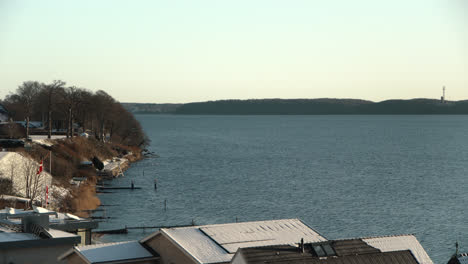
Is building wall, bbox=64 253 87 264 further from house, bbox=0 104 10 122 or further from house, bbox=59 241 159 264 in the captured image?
house, bbox=0 104 10 122

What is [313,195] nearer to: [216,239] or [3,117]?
[216,239]

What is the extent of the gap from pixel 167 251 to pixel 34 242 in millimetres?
6822

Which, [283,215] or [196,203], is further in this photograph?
[196,203]

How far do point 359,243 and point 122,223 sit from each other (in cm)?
4826

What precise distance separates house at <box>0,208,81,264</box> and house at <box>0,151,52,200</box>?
117ft

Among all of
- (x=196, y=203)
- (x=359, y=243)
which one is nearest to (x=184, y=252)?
(x=359, y=243)

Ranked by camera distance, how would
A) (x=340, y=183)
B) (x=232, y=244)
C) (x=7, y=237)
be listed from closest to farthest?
(x=232, y=244), (x=7, y=237), (x=340, y=183)

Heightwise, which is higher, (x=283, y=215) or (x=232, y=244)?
(x=232, y=244)

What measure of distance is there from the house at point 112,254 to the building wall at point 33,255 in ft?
7.08

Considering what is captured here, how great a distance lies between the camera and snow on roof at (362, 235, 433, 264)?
2702 cm

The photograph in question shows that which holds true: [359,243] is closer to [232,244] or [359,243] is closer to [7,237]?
[232,244]

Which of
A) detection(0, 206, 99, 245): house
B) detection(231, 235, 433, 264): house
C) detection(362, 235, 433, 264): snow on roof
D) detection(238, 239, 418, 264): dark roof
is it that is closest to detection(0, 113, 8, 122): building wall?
detection(0, 206, 99, 245): house

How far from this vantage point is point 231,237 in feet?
98.2

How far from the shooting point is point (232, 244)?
29.0 metres
